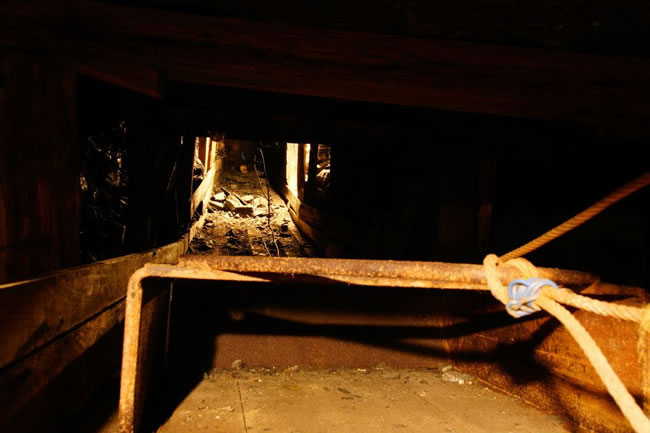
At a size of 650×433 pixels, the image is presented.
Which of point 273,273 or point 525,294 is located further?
point 273,273

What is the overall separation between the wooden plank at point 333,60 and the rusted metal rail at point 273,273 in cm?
109

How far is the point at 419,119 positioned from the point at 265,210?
9.15 meters

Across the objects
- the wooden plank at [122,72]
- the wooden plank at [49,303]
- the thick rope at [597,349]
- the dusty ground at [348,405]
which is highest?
the wooden plank at [122,72]

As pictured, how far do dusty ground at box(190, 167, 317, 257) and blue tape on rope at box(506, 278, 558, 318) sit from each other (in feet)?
22.5

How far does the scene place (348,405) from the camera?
114 inches

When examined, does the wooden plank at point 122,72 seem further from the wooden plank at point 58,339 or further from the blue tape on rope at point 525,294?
the blue tape on rope at point 525,294

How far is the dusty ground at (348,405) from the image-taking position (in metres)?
2.59

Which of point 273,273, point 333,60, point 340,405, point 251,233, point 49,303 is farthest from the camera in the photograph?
point 251,233

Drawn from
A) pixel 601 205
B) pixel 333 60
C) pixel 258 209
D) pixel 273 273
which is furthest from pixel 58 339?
pixel 258 209

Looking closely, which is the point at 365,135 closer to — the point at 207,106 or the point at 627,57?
the point at 207,106

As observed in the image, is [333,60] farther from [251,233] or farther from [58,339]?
[251,233]

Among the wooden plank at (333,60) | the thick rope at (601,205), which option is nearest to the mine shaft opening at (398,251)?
the wooden plank at (333,60)

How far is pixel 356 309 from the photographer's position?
387 cm

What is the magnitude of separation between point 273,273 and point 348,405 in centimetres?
157
